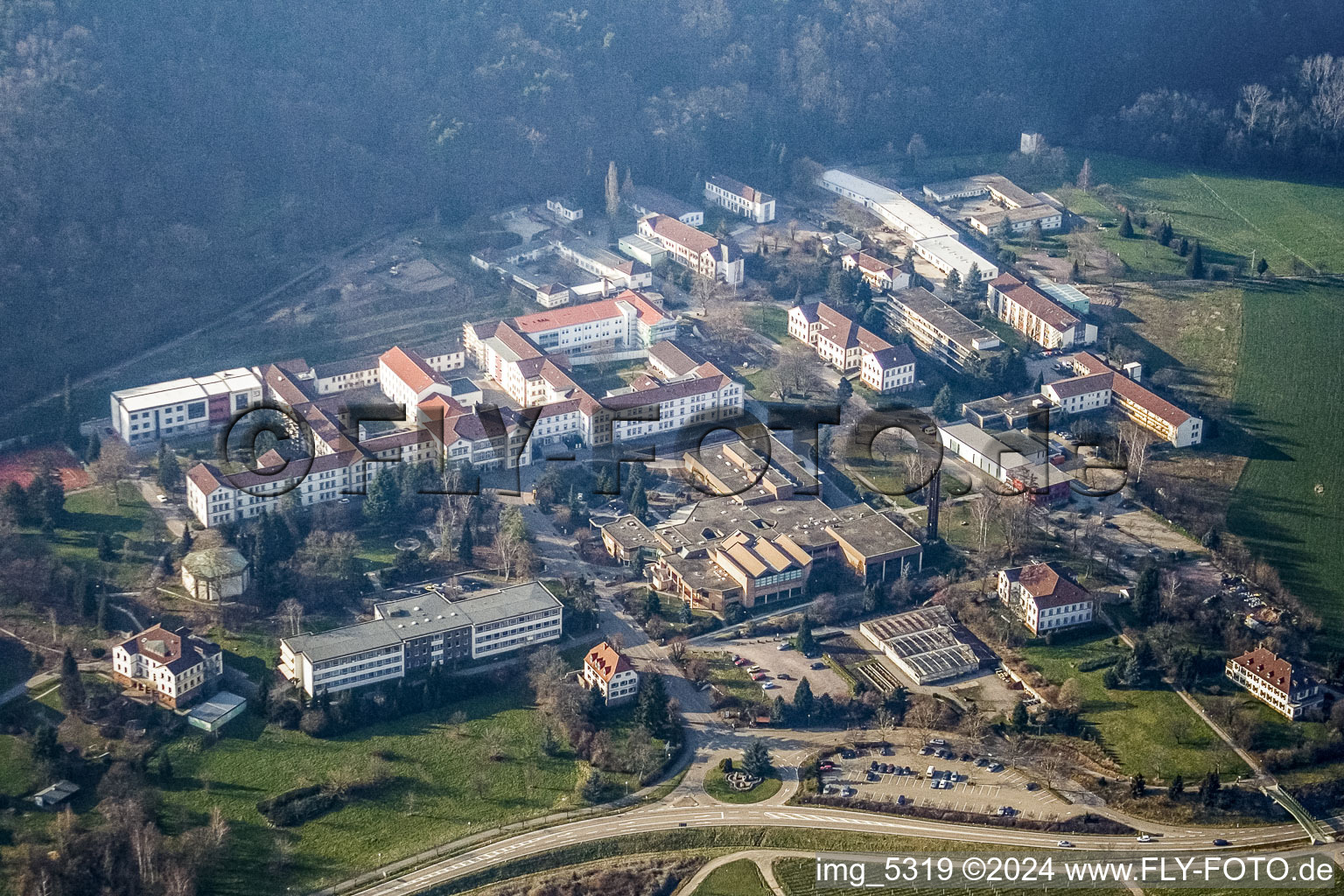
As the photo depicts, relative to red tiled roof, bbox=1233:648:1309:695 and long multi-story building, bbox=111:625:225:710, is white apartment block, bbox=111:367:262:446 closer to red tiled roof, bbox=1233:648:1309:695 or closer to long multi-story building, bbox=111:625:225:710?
long multi-story building, bbox=111:625:225:710

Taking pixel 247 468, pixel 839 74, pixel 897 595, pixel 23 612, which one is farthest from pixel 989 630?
pixel 839 74

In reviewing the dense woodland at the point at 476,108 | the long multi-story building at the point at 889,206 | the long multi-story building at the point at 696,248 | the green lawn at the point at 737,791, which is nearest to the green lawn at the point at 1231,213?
the dense woodland at the point at 476,108

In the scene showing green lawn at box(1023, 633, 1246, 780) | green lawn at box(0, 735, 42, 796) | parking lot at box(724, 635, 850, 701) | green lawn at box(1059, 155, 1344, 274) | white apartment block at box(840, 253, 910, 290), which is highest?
green lawn at box(1059, 155, 1344, 274)

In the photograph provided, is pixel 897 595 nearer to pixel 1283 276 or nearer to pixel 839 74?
pixel 1283 276

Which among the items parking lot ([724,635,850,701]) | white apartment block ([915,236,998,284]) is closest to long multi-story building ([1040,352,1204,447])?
white apartment block ([915,236,998,284])

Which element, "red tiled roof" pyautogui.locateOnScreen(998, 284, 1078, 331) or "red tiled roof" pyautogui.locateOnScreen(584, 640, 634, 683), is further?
"red tiled roof" pyautogui.locateOnScreen(998, 284, 1078, 331)
